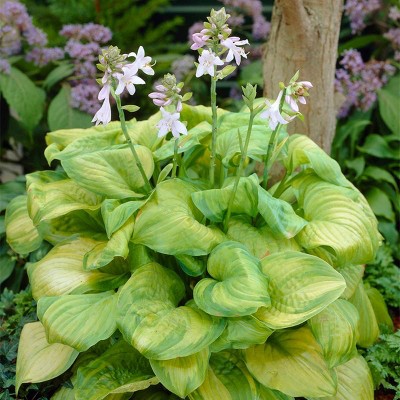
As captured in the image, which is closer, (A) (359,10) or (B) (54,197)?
(B) (54,197)

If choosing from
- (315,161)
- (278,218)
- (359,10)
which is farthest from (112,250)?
(359,10)

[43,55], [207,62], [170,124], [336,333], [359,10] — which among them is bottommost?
[336,333]

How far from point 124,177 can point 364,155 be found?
1.49 meters

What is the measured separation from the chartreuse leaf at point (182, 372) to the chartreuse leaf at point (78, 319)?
5.9 inches

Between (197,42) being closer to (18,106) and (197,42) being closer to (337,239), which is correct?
(337,239)

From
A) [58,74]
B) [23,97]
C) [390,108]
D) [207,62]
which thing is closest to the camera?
[207,62]

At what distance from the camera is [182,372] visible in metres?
1.39

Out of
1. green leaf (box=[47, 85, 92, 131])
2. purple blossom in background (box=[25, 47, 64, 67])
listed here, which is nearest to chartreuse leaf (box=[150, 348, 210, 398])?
green leaf (box=[47, 85, 92, 131])

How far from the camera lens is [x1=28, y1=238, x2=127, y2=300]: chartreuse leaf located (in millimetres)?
1636

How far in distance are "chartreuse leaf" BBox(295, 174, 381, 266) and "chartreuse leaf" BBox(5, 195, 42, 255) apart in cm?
80

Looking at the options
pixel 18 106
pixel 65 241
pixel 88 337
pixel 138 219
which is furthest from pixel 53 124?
pixel 88 337

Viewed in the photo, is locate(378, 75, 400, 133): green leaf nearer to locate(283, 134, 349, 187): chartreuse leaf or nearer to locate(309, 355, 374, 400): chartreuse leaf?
→ locate(283, 134, 349, 187): chartreuse leaf

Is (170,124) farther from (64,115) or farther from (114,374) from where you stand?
(64,115)

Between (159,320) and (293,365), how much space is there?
0.39 m
